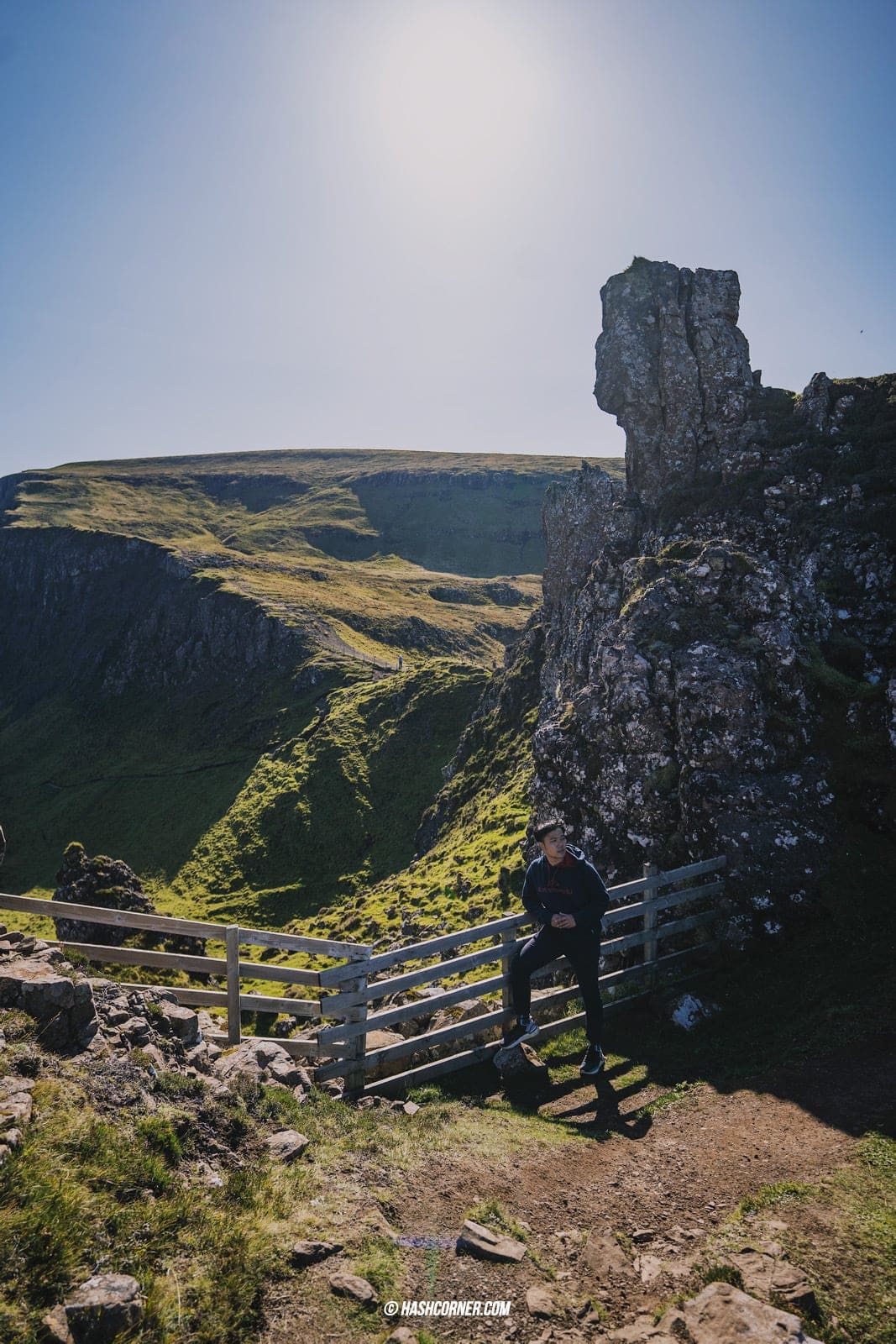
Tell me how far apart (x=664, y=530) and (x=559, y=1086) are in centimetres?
2249

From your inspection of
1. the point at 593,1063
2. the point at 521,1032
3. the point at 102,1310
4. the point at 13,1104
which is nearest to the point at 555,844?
the point at 521,1032

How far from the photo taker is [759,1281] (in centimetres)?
551

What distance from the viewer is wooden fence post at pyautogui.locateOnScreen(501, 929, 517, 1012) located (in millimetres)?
11297

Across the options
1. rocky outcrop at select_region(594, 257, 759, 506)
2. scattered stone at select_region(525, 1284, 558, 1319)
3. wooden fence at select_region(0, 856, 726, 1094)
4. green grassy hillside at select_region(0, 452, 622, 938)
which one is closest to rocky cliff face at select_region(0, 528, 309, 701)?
green grassy hillside at select_region(0, 452, 622, 938)

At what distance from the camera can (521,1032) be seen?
10938mm

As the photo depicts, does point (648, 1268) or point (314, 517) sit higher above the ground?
point (314, 517)

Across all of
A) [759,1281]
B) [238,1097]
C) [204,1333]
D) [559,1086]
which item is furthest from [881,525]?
[204,1333]

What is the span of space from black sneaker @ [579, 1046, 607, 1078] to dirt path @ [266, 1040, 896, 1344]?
0.28m

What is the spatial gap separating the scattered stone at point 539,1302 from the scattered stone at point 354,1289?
1.28 metres

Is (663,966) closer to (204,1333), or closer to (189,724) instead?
(204,1333)

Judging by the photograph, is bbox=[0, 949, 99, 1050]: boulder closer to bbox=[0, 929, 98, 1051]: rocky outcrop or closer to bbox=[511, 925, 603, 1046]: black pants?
bbox=[0, 929, 98, 1051]: rocky outcrop

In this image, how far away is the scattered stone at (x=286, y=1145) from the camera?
748 cm

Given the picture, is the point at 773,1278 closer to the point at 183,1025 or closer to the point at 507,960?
the point at 507,960

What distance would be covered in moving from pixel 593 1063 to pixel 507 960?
191 centimetres
